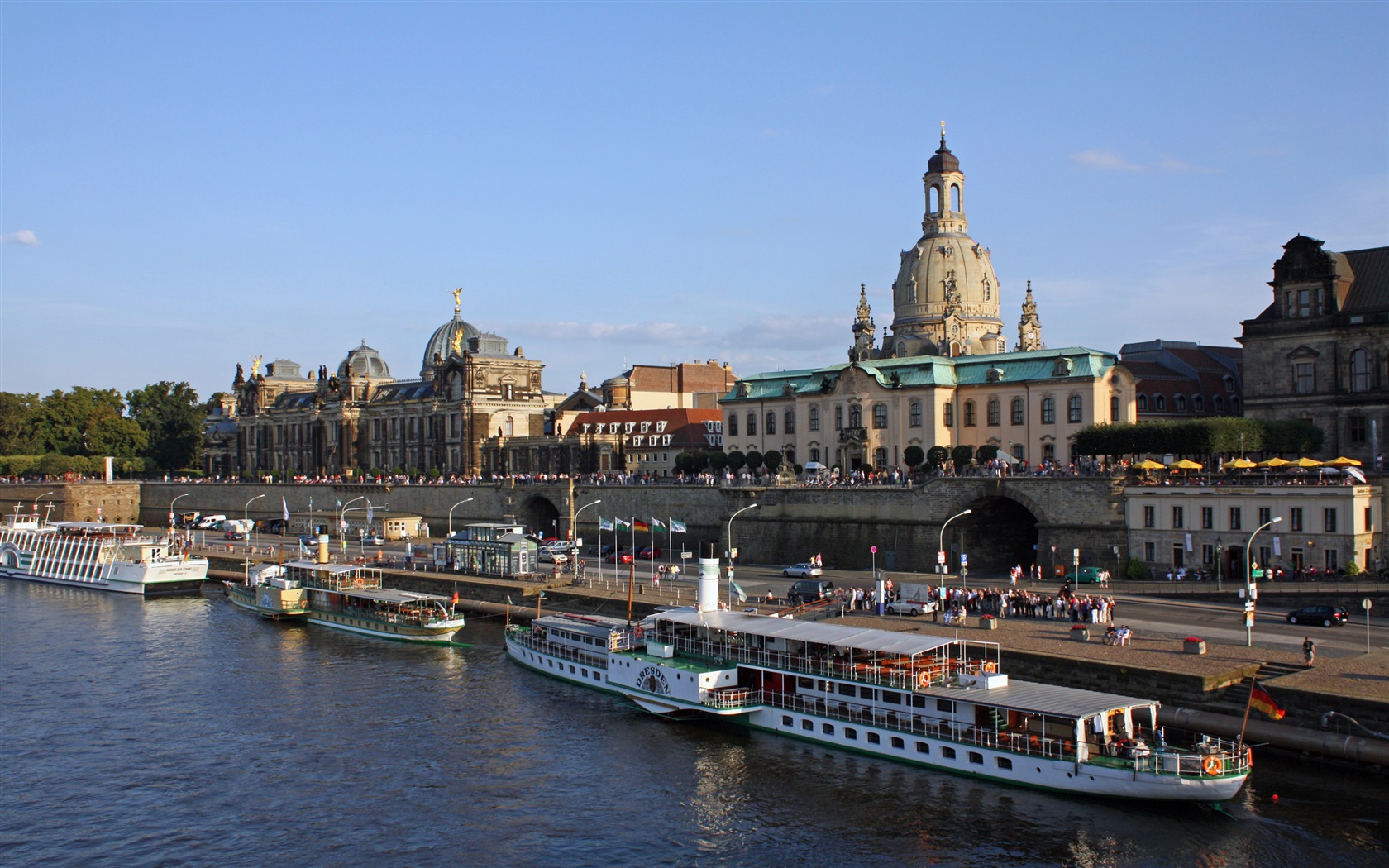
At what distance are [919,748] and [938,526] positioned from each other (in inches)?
1296

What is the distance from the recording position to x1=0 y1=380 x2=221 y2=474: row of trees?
557ft

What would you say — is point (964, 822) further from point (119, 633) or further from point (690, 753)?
point (119, 633)

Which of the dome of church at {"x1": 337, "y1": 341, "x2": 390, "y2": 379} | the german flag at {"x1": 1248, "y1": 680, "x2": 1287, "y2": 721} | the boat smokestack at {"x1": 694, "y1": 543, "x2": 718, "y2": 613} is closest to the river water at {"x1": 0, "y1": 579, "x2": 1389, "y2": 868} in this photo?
the german flag at {"x1": 1248, "y1": 680, "x2": 1287, "y2": 721}

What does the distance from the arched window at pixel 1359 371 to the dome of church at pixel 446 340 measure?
101m

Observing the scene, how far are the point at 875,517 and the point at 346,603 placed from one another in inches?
1283

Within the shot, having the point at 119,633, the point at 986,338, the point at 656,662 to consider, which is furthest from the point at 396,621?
the point at 986,338

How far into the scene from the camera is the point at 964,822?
107 feet

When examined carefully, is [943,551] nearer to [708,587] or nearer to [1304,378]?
[708,587]

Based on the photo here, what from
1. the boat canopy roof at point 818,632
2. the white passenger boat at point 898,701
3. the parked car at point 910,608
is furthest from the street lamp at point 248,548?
the parked car at point 910,608

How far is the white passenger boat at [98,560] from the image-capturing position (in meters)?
86.2

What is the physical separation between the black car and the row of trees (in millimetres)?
157909

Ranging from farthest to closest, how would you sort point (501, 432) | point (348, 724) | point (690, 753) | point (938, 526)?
point (501, 432) → point (938, 526) → point (348, 724) → point (690, 753)

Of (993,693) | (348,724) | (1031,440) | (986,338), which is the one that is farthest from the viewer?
(986,338)

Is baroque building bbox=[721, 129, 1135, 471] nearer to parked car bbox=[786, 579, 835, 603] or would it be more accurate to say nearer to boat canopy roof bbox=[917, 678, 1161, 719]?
parked car bbox=[786, 579, 835, 603]
